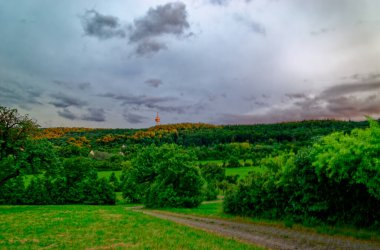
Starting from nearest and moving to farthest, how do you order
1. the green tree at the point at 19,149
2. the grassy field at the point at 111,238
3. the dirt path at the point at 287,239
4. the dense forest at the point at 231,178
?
the dirt path at the point at 287,239, the grassy field at the point at 111,238, the dense forest at the point at 231,178, the green tree at the point at 19,149

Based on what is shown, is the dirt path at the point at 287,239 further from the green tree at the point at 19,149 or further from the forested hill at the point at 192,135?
the forested hill at the point at 192,135

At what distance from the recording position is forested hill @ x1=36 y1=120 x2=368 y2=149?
15050cm

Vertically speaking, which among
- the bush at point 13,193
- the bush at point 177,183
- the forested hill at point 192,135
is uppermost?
the forested hill at point 192,135

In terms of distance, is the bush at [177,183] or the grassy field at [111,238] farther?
the bush at [177,183]

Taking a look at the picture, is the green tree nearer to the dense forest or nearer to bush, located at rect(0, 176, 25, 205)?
the dense forest

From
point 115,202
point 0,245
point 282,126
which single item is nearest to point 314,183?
point 0,245

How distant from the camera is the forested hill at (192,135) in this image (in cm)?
15050

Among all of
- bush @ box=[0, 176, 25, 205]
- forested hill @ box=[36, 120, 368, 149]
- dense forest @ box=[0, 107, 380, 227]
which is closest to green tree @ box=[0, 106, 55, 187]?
dense forest @ box=[0, 107, 380, 227]

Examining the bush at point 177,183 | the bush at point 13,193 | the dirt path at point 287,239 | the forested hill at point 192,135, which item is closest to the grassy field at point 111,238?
the dirt path at point 287,239

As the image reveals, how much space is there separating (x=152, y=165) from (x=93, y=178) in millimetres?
18863

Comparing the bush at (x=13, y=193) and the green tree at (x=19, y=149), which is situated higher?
the green tree at (x=19, y=149)

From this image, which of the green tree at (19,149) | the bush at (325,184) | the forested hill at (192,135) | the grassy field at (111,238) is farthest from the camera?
the forested hill at (192,135)

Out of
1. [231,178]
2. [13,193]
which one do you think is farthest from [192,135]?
[13,193]

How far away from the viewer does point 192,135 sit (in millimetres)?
166625
